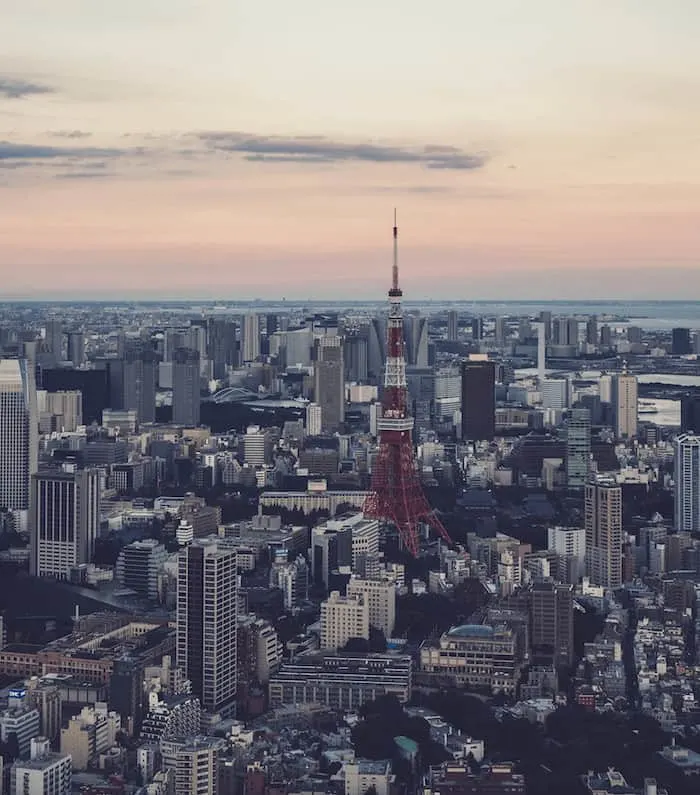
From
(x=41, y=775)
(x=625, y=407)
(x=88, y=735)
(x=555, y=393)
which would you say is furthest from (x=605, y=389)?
(x=41, y=775)

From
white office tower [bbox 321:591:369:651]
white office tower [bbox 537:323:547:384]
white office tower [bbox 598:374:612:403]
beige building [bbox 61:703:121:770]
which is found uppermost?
white office tower [bbox 537:323:547:384]

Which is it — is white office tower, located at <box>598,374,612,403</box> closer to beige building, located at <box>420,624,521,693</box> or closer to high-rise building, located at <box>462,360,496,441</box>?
high-rise building, located at <box>462,360,496,441</box>

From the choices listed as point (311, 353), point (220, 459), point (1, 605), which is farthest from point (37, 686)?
point (311, 353)

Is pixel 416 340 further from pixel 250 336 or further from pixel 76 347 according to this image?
pixel 76 347

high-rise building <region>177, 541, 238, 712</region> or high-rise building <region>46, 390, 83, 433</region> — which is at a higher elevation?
high-rise building <region>46, 390, 83, 433</region>

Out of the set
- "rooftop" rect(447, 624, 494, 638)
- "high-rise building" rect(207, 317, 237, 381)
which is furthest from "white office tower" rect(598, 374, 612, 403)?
"rooftop" rect(447, 624, 494, 638)

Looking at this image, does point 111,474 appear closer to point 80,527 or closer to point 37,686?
point 80,527
